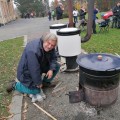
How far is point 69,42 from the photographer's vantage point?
561 centimetres

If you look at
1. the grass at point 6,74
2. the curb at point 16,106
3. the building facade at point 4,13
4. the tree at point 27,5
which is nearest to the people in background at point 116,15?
the grass at point 6,74

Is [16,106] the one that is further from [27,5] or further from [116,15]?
[27,5]

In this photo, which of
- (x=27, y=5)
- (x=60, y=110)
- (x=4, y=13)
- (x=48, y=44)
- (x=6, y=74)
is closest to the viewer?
(x=48, y=44)

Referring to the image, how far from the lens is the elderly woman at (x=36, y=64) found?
13.4 ft

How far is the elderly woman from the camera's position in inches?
161

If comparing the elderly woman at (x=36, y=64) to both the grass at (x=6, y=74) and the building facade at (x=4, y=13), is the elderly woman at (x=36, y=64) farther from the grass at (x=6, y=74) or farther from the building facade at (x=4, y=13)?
the building facade at (x=4, y=13)

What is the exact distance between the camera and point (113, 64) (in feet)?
12.1

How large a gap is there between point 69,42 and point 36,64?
1720mm

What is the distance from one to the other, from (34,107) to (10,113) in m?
0.48

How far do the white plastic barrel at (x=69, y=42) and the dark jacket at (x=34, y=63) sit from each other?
1.08m

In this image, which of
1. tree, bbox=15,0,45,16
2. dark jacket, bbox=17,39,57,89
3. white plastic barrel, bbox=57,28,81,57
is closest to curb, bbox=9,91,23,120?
dark jacket, bbox=17,39,57,89

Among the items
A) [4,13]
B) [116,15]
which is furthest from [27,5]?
[116,15]

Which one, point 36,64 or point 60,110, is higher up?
point 36,64

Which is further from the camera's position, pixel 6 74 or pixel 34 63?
pixel 6 74
